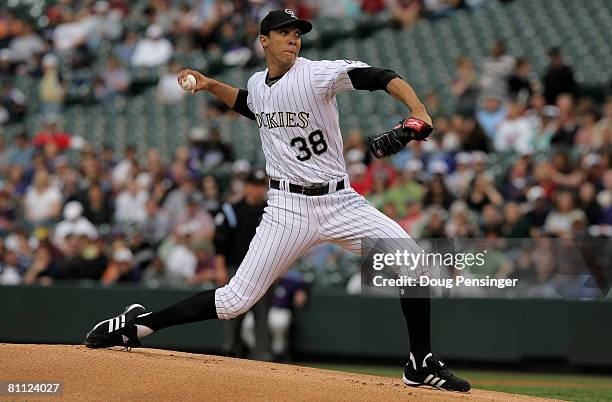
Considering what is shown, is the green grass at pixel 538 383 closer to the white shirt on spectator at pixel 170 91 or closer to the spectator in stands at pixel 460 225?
the spectator in stands at pixel 460 225

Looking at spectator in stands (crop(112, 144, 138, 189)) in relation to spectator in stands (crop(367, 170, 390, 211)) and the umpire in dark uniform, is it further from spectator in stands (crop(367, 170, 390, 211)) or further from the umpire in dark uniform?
the umpire in dark uniform

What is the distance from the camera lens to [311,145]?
231 inches

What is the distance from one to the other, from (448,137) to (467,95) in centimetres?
99

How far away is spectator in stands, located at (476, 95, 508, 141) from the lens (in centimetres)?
1239

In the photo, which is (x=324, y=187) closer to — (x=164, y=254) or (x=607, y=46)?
(x=164, y=254)

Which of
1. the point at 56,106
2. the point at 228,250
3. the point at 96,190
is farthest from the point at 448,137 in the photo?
the point at 56,106

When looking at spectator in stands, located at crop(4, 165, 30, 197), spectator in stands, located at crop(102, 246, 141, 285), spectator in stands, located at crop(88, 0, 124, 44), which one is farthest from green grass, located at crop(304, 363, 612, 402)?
spectator in stands, located at crop(88, 0, 124, 44)

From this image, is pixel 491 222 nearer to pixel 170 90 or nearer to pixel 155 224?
pixel 155 224

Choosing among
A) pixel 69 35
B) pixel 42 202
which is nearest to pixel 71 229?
pixel 42 202

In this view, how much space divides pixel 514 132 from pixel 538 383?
355 centimetres

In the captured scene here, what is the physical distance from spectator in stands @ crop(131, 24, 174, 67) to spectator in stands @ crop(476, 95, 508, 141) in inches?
229

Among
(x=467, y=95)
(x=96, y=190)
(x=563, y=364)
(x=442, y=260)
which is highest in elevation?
(x=467, y=95)

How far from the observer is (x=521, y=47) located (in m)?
14.0

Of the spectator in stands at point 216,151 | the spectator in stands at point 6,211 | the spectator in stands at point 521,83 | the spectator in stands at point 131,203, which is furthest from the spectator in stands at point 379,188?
the spectator in stands at point 6,211
